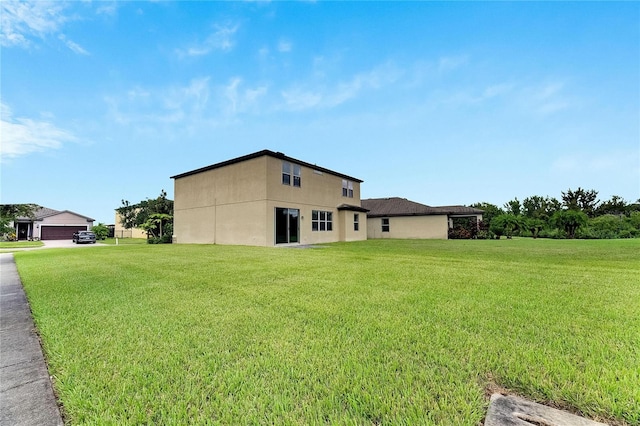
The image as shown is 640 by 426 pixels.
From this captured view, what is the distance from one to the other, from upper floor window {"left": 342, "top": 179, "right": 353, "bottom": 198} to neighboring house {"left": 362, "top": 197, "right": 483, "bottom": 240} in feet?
15.1

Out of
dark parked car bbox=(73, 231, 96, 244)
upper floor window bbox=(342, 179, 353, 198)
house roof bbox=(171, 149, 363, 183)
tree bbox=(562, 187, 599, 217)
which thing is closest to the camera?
house roof bbox=(171, 149, 363, 183)

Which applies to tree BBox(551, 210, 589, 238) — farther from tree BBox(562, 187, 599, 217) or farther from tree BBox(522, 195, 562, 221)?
tree BBox(562, 187, 599, 217)

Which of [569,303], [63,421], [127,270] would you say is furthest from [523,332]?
[127,270]

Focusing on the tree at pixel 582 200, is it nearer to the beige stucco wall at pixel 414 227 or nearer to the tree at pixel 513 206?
the tree at pixel 513 206

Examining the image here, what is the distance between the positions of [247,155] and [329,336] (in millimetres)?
14955

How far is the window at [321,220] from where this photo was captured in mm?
19016

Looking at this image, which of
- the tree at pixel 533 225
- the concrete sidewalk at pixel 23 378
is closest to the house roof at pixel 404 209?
the tree at pixel 533 225

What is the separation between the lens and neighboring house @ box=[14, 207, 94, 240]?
3531cm

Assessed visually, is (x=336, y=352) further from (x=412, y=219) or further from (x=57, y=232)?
(x=57, y=232)

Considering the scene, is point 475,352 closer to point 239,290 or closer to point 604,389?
point 604,389

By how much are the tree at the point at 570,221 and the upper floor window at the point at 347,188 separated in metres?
19.9

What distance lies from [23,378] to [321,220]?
17.7m

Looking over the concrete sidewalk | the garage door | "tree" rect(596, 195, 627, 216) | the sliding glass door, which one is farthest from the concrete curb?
"tree" rect(596, 195, 627, 216)

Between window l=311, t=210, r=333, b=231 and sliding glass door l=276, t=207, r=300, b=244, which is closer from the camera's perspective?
sliding glass door l=276, t=207, r=300, b=244
